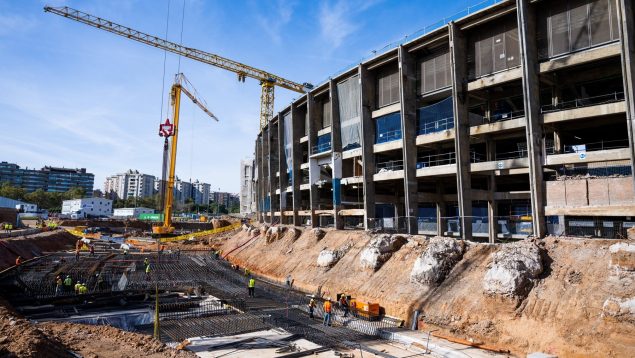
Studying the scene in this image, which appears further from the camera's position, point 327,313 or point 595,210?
point 595,210

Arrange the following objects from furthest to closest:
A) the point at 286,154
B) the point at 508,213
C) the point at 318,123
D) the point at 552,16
Answer: the point at 286,154, the point at 318,123, the point at 508,213, the point at 552,16

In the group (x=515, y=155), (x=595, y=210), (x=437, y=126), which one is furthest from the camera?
(x=515, y=155)

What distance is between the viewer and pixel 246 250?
138 ft

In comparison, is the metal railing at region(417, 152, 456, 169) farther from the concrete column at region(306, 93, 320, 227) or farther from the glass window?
the concrete column at region(306, 93, 320, 227)

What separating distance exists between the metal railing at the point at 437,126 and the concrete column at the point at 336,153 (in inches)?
343

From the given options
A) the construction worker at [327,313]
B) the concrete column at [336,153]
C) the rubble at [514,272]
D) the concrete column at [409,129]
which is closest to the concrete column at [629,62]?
the rubble at [514,272]

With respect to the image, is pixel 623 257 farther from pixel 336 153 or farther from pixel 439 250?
pixel 336 153

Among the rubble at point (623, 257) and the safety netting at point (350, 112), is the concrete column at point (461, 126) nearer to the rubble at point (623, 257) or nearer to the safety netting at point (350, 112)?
the safety netting at point (350, 112)

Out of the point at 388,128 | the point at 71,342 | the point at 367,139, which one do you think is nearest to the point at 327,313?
the point at 71,342

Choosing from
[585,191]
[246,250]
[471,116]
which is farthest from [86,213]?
[585,191]

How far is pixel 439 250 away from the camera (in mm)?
20578

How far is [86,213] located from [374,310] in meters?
117

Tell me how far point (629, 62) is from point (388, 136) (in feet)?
52.1

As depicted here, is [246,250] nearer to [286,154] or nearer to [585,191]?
[286,154]
